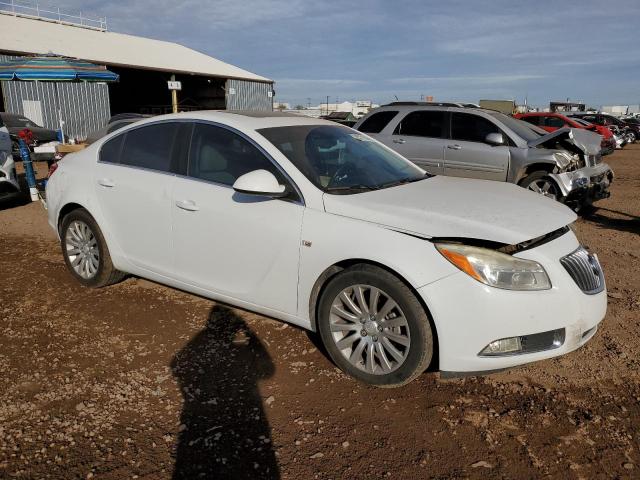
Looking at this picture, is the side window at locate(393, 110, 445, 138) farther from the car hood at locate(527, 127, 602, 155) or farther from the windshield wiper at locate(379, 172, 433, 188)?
the windshield wiper at locate(379, 172, 433, 188)

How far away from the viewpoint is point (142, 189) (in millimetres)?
4109

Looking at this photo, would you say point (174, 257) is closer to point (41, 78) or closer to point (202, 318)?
point (202, 318)

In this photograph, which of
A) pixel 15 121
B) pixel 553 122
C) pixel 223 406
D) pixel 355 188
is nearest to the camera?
pixel 223 406

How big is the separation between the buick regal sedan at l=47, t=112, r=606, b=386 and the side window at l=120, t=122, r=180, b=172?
13 mm

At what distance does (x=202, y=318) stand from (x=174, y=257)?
0.58 m

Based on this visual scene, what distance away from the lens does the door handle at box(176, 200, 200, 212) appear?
3.77m

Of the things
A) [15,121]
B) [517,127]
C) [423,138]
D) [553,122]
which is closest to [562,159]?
[517,127]

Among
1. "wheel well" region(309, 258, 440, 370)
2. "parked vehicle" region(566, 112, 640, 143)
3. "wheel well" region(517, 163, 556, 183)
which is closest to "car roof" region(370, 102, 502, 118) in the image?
"wheel well" region(517, 163, 556, 183)

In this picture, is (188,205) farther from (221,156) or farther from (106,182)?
(106,182)

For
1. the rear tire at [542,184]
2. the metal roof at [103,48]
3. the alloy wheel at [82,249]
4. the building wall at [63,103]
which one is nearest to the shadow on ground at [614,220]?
the rear tire at [542,184]

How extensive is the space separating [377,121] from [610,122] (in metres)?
21.5

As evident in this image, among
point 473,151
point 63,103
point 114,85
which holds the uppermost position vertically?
point 114,85

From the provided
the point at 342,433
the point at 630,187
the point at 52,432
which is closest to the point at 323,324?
the point at 342,433

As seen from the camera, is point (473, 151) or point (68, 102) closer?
point (473, 151)
